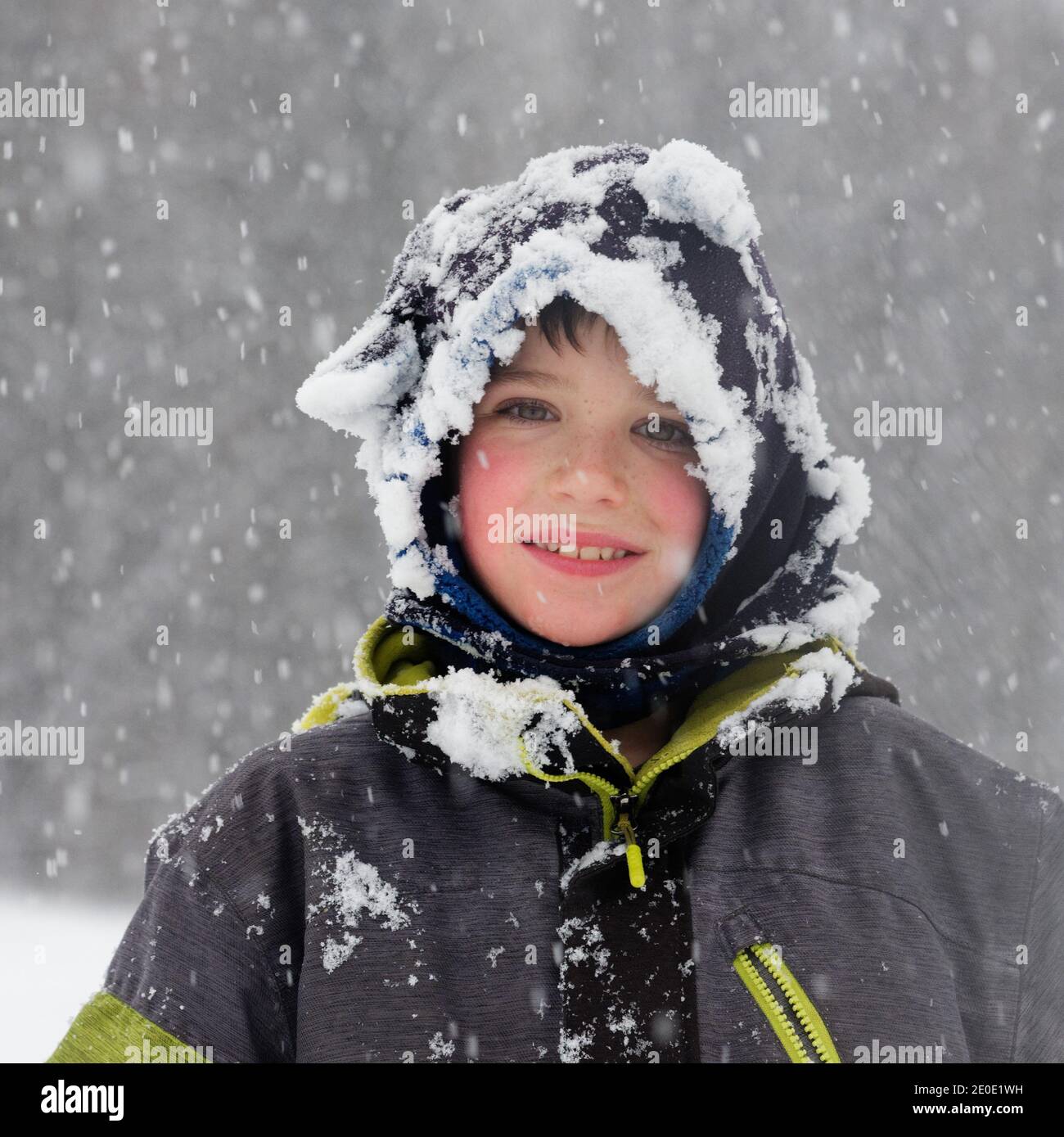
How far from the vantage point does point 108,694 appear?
567 centimetres

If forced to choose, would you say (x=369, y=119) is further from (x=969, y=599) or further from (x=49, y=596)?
(x=969, y=599)

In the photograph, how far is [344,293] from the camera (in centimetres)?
606

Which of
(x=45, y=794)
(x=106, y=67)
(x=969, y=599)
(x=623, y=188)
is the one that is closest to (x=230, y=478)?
(x=45, y=794)

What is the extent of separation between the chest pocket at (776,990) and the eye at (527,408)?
26.6 inches

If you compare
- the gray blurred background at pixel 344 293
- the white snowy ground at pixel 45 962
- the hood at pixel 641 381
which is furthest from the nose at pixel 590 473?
the gray blurred background at pixel 344 293

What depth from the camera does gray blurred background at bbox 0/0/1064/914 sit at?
5727 millimetres

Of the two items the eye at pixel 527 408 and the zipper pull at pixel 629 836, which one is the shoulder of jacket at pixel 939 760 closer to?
the zipper pull at pixel 629 836

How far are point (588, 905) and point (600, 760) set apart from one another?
0.17 m

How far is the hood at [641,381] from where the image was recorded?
1.42m

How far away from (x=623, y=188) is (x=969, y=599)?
507 centimetres

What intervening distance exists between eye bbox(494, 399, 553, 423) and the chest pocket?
677 millimetres

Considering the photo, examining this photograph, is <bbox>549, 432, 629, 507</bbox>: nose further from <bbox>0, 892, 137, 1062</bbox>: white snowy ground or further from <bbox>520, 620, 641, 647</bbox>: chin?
<bbox>0, 892, 137, 1062</bbox>: white snowy ground

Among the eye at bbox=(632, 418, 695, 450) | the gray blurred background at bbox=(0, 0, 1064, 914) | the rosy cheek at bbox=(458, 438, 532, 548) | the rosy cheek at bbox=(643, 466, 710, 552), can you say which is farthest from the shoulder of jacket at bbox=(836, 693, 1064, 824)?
the gray blurred background at bbox=(0, 0, 1064, 914)

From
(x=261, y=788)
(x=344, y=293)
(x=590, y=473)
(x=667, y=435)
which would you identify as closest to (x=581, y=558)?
(x=590, y=473)
